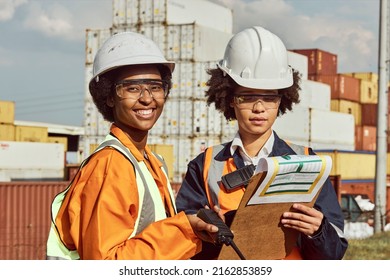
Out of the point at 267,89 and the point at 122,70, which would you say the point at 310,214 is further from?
the point at 122,70

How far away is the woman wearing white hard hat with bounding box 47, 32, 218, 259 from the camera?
286cm

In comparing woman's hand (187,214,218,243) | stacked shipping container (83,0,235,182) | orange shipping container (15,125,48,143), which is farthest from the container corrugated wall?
orange shipping container (15,125,48,143)

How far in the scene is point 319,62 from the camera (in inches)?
1895

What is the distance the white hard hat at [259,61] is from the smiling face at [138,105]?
567 millimetres

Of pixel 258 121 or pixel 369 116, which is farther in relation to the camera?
pixel 369 116

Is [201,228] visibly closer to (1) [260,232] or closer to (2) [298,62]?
(1) [260,232]

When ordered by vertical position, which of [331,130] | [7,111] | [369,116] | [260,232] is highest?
[369,116]

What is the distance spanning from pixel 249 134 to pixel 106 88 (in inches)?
34.0

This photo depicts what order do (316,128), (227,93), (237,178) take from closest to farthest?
(237,178) → (227,93) → (316,128)

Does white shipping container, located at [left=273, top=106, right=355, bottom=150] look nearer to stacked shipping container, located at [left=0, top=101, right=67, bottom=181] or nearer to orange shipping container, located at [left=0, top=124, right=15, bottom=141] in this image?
stacked shipping container, located at [left=0, top=101, right=67, bottom=181]

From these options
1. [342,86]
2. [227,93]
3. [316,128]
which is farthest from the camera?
[342,86]

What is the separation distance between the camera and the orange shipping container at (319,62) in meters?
48.0

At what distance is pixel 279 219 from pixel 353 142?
39270 mm

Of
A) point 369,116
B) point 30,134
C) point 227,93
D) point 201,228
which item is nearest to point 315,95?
point 369,116
